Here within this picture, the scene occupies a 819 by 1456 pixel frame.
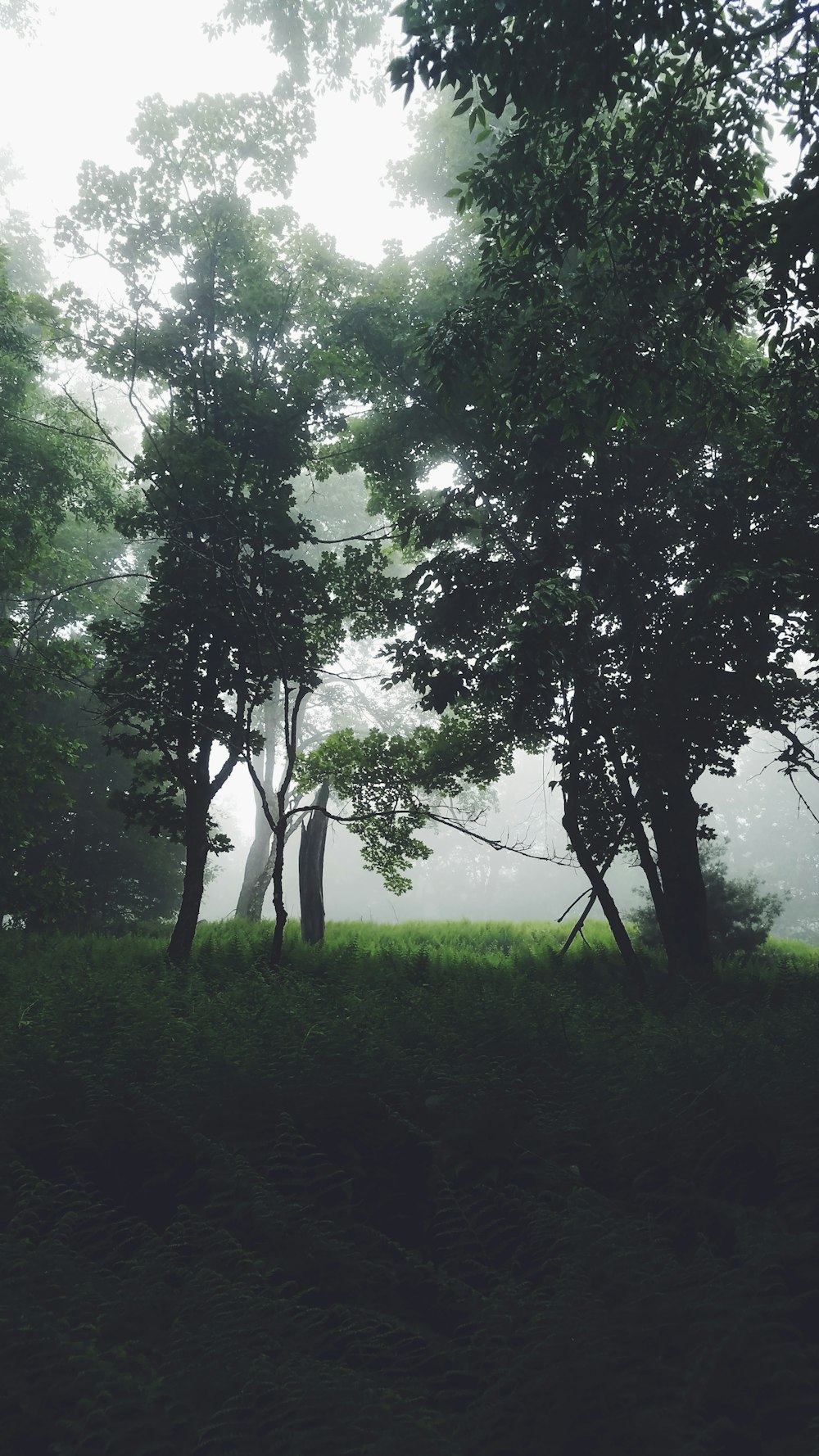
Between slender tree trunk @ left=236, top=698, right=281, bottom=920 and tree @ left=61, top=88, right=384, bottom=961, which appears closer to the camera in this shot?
tree @ left=61, top=88, right=384, bottom=961

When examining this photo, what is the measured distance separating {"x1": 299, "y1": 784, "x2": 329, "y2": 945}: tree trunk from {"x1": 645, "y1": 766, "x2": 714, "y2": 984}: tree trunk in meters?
5.78

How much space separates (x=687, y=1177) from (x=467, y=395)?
10.3 metres

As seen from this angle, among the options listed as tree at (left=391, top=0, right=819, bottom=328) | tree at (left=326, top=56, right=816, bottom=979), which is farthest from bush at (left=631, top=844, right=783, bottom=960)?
tree at (left=391, top=0, right=819, bottom=328)

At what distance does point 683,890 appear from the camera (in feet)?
35.1

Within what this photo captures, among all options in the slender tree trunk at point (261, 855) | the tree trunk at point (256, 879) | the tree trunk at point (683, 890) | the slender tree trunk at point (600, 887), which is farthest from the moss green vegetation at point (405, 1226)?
the tree trunk at point (256, 879)

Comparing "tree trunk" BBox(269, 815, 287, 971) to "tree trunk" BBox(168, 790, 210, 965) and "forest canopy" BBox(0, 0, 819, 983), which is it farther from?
"tree trunk" BBox(168, 790, 210, 965)

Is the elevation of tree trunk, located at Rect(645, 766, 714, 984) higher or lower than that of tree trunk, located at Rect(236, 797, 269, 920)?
lower

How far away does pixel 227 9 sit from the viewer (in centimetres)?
1406

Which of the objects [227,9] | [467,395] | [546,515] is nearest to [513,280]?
[546,515]

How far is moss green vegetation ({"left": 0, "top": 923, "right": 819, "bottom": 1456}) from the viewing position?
2.53 meters

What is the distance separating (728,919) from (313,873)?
8.99m

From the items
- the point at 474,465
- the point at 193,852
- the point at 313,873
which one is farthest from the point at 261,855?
the point at 474,465

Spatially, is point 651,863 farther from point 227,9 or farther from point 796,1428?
point 227,9

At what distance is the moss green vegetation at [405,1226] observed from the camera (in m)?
2.53
